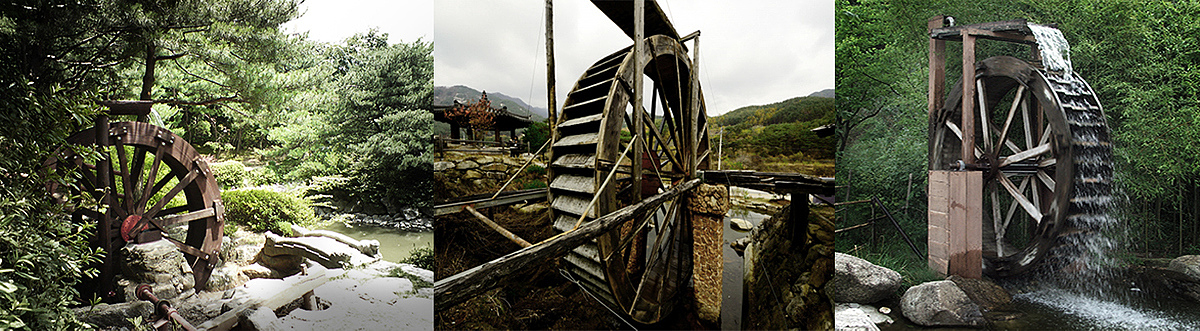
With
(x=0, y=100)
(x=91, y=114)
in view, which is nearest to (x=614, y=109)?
(x=91, y=114)

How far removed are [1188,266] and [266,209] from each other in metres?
4.26

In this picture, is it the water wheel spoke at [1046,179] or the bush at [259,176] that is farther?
the bush at [259,176]

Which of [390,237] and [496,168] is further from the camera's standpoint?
[496,168]

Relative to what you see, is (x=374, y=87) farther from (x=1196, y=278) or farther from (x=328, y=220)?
(x=1196, y=278)

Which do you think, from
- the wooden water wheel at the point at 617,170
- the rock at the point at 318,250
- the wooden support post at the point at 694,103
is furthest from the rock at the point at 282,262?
the wooden support post at the point at 694,103

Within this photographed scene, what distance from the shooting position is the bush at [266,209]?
1.91 meters

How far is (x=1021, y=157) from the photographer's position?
1.71 m

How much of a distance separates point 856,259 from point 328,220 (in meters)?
2.70

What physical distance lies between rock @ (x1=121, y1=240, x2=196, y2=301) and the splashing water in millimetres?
4039

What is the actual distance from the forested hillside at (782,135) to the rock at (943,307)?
1.22 meters

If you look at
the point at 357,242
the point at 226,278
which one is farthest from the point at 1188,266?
the point at 226,278

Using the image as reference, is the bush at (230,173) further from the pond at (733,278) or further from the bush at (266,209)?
the pond at (733,278)

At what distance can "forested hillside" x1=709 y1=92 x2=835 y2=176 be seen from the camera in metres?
2.70

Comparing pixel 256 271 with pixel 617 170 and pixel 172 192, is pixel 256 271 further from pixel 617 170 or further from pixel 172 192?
pixel 617 170
